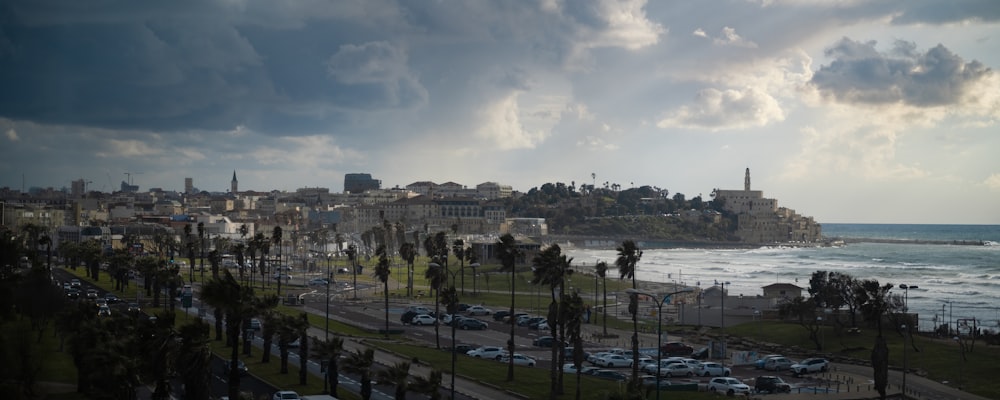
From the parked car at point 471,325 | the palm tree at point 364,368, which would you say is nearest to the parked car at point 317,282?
the parked car at point 471,325

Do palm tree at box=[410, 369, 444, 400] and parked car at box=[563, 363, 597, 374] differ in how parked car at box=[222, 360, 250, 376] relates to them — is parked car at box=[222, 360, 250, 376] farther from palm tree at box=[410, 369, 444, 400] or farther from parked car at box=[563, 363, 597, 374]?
parked car at box=[563, 363, 597, 374]

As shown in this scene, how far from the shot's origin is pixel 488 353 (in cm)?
5391

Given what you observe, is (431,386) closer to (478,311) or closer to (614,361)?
(614,361)

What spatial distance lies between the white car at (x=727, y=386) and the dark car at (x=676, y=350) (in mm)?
11597

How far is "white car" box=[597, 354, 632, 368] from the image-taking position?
51875 mm

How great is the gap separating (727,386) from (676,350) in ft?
43.1

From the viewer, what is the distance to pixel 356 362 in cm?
3912

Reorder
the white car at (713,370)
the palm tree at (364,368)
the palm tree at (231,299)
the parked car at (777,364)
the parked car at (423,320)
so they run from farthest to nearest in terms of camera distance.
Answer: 1. the parked car at (423,320)
2. the parked car at (777,364)
3. the white car at (713,370)
4. the palm tree at (364,368)
5. the palm tree at (231,299)

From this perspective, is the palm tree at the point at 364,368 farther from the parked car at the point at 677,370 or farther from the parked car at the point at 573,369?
the parked car at the point at 677,370

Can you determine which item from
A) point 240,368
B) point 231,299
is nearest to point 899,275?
point 240,368

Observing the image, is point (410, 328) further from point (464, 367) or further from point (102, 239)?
point (102, 239)

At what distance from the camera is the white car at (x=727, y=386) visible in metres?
44.2

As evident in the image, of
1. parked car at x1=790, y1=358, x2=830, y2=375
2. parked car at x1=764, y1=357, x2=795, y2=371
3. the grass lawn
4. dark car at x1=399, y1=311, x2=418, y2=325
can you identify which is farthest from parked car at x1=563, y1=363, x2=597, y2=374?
dark car at x1=399, y1=311, x2=418, y2=325

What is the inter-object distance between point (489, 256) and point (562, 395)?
329ft
